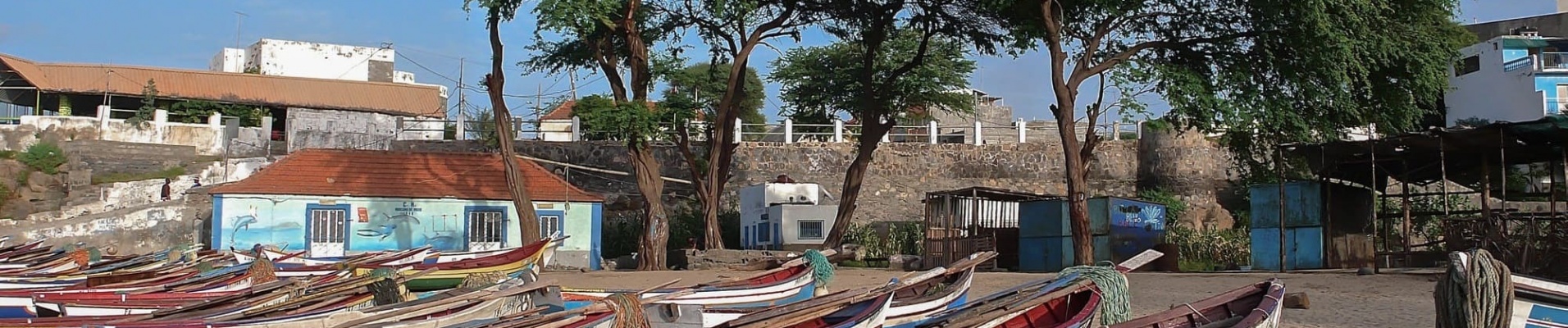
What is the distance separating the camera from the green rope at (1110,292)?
996 centimetres

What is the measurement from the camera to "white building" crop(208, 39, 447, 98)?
166 ft

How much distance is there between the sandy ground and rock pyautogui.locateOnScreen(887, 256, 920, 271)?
251cm

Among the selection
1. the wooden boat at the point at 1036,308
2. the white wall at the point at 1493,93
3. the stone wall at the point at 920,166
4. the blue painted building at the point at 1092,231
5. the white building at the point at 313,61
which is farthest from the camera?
the white building at the point at 313,61

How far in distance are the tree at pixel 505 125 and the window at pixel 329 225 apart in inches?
160

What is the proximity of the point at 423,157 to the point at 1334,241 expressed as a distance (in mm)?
19343

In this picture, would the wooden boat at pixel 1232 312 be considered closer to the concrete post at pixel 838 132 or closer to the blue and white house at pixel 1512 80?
the concrete post at pixel 838 132

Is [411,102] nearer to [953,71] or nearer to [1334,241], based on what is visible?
[953,71]

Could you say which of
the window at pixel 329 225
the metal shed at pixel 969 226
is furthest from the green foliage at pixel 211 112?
the metal shed at pixel 969 226

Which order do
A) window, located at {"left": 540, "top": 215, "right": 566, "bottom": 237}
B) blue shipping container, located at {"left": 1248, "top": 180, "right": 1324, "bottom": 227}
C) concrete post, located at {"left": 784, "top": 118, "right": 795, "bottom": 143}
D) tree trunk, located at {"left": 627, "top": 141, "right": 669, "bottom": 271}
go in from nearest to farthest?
blue shipping container, located at {"left": 1248, "top": 180, "right": 1324, "bottom": 227}, tree trunk, located at {"left": 627, "top": 141, "right": 669, "bottom": 271}, window, located at {"left": 540, "top": 215, "right": 566, "bottom": 237}, concrete post, located at {"left": 784, "top": 118, "right": 795, "bottom": 143}

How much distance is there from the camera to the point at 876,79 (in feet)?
106

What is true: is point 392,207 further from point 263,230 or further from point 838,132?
point 838,132

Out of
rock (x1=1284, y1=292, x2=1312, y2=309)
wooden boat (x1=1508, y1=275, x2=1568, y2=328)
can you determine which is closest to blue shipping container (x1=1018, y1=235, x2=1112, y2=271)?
rock (x1=1284, y1=292, x2=1312, y2=309)

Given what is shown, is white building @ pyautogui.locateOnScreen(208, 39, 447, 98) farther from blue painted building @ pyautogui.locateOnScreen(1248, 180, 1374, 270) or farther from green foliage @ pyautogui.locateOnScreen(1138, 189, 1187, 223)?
blue painted building @ pyautogui.locateOnScreen(1248, 180, 1374, 270)

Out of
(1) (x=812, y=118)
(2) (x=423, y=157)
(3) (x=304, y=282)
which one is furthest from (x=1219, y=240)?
(3) (x=304, y=282)
